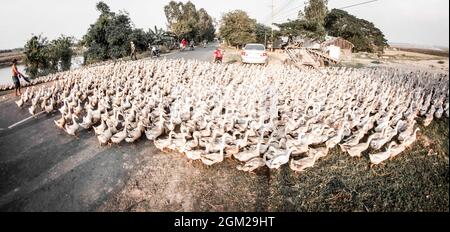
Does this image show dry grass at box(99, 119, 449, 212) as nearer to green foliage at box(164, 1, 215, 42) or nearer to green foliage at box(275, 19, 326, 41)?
green foliage at box(275, 19, 326, 41)

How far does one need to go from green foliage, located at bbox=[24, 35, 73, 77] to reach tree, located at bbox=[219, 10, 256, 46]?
1736 cm

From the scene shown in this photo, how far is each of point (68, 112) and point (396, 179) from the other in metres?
8.81

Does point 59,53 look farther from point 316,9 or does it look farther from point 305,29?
point 316,9

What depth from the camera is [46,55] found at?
89.4 ft

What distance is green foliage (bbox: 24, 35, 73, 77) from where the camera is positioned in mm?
26734

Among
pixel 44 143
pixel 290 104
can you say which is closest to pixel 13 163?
pixel 44 143

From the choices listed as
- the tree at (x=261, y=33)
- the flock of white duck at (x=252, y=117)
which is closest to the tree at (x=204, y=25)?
the tree at (x=261, y=33)

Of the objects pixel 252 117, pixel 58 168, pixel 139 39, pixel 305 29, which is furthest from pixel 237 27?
pixel 58 168

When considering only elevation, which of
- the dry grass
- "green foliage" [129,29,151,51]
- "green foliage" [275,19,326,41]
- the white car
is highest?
"green foliage" [275,19,326,41]

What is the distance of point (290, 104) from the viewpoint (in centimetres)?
1021

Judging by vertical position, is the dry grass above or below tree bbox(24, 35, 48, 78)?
below

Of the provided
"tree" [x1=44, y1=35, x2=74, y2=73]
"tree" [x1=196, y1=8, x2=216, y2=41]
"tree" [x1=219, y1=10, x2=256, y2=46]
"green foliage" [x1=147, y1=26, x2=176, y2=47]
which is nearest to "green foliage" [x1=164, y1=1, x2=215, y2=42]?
"tree" [x1=196, y1=8, x2=216, y2=41]

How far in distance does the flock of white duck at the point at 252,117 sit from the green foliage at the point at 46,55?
16755 millimetres
